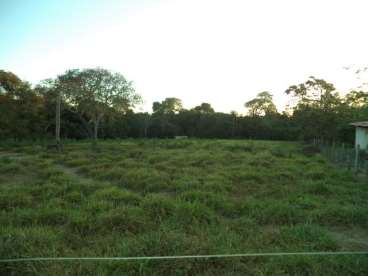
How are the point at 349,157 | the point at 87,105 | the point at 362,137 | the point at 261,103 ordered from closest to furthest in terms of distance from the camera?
the point at 349,157
the point at 362,137
the point at 87,105
the point at 261,103

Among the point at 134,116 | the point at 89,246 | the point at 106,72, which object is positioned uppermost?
the point at 106,72

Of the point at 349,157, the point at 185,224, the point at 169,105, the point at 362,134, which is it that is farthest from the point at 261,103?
the point at 185,224

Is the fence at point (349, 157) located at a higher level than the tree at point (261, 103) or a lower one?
lower

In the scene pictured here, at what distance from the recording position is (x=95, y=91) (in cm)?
2517

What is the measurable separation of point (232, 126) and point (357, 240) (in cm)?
3910

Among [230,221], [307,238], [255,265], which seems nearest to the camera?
[255,265]

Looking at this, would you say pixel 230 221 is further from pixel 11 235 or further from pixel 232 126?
pixel 232 126

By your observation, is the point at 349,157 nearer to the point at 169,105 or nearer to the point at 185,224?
the point at 185,224

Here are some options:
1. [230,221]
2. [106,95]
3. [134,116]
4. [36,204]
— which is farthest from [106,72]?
[230,221]

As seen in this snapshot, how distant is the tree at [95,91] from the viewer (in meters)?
25.1

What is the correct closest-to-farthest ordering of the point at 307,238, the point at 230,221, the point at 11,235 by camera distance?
the point at 11,235, the point at 307,238, the point at 230,221

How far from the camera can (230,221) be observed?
4.52 m

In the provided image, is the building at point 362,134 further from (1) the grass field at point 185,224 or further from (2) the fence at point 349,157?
(1) the grass field at point 185,224

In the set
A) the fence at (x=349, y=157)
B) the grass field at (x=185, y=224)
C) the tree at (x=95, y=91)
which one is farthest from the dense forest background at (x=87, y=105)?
the grass field at (x=185, y=224)
